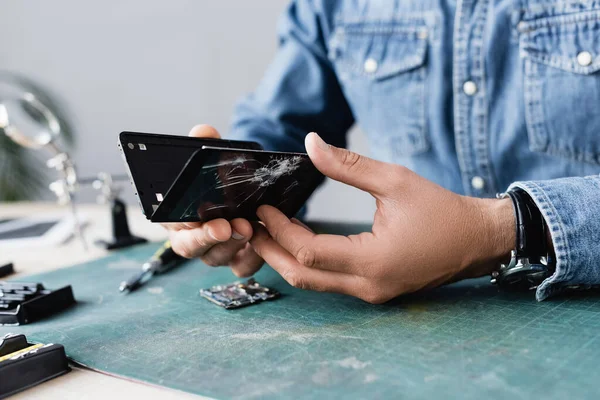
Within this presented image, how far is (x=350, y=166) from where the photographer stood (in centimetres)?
62

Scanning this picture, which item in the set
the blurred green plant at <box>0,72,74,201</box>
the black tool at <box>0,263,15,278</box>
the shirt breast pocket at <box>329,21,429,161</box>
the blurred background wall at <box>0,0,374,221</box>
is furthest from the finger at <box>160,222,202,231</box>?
the blurred green plant at <box>0,72,74,201</box>

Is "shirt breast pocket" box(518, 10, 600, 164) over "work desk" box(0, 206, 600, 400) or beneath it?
over

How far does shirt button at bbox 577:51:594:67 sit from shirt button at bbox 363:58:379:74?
0.36 m

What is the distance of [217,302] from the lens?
69 cm

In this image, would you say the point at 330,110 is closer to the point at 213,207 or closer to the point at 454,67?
the point at 454,67

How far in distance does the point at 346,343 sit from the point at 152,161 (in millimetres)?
285

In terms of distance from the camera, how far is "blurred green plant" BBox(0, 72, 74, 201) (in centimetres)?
251

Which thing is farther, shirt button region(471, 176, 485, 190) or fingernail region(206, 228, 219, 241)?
shirt button region(471, 176, 485, 190)

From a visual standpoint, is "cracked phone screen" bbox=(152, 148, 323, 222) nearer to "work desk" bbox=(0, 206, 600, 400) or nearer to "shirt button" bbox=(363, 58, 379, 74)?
"work desk" bbox=(0, 206, 600, 400)

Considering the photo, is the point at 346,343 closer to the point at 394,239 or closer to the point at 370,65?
the point at 394,239

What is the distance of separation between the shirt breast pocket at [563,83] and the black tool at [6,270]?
897 mm

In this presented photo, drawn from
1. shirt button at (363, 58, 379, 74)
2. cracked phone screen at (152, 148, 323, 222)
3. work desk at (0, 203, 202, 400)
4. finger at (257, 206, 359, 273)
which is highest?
shirt button at (363, 58, 379, 74)

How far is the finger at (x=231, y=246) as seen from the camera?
68 cm

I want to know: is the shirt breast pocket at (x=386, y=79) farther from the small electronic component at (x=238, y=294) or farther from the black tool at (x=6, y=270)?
the black tool at (x=6, y=270)
